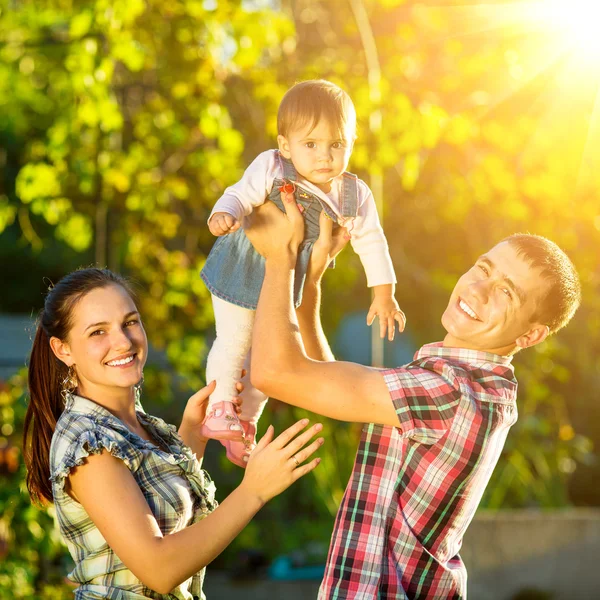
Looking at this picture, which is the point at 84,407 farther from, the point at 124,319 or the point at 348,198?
the point at 348,198

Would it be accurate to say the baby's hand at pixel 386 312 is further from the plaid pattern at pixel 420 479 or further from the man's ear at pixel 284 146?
the man's ear at pixel 284 146

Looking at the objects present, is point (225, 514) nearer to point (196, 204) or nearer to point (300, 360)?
point (300, 360)

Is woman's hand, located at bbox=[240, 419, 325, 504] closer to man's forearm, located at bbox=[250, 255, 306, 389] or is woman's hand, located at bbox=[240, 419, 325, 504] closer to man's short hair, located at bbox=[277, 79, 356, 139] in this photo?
man's forearm, located at bbox=[250, 255, 306, 389]

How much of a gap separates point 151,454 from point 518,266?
977 mm

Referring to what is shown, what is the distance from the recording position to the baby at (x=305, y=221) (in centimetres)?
239

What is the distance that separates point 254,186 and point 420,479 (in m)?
0.80

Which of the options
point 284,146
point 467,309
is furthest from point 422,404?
point 284,146

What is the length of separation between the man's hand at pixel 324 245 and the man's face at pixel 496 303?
35cm

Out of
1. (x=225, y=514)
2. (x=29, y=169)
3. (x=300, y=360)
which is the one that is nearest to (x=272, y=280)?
(x=300, y=360)

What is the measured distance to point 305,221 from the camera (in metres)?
2.53

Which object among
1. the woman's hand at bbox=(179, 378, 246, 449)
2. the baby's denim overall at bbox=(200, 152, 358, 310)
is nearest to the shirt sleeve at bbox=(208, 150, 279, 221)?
the baby's denim overall at bbox=(200, 152, 358, 310)

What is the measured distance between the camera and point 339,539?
235 centimetres

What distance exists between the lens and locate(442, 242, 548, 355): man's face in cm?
238

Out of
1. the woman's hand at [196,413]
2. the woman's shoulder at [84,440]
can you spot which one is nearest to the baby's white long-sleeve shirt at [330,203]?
the woman's hand at [196,413]
